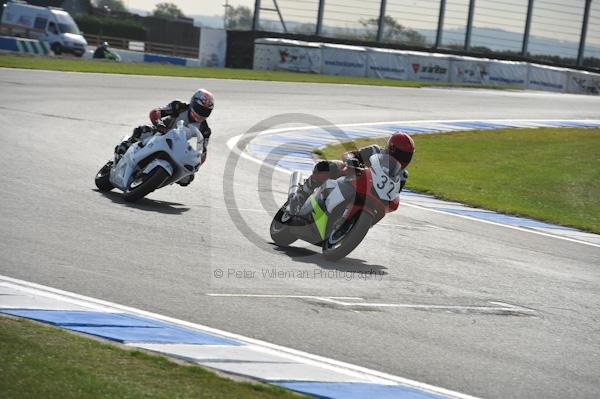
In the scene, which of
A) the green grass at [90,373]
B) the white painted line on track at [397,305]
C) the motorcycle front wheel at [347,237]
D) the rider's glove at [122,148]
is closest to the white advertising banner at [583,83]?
the rider's glove at [122,148]

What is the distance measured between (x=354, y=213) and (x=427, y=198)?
6322mm

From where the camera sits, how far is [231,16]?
41875mm

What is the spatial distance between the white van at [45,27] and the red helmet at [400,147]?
1520 inches

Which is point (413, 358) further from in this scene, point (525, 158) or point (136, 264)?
point (525, 158)

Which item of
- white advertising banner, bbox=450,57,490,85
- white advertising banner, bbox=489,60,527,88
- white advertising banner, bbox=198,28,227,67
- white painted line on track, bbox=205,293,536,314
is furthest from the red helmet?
white advertising banner, bbox=489,60,527,88

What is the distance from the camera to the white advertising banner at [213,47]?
40125mm

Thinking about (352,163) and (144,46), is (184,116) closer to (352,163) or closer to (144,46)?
(352,163)

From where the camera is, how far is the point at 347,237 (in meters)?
9.53

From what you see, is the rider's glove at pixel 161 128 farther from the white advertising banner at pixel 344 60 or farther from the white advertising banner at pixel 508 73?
the white advertising banner at pixel 508 73

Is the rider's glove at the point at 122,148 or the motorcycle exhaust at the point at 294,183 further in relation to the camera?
the rider's glove at the point at 122,148

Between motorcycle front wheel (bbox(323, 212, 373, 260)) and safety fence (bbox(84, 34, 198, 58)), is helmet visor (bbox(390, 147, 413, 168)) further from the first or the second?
safety fence (bbox(84, 34, 198, 58))

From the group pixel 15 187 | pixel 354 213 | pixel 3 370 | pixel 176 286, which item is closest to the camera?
pixel 3 370

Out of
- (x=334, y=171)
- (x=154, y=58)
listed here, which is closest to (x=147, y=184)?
(x=334, y=171)

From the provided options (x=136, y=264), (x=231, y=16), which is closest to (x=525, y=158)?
(x=136, y=264)
